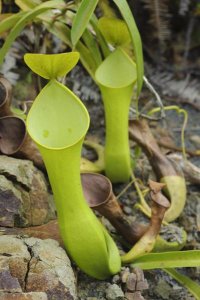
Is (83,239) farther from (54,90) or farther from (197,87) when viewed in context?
(197,87)

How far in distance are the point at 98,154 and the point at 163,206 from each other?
27.0 inches

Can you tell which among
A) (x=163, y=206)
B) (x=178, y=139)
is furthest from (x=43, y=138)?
(x=178, y=139)

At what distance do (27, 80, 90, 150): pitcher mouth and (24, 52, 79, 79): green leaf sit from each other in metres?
0.03

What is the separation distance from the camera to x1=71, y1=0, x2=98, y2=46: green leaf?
1661 mm

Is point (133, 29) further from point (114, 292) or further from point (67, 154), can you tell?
point (114, 292)

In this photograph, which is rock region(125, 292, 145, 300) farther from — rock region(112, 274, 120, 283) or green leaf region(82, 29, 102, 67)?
green leaf region(82, 29, 102, 67)

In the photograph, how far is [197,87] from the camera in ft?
9.64

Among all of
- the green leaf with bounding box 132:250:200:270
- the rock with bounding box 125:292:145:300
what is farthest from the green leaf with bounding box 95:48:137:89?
the rock with bounding box 125:292:145:300

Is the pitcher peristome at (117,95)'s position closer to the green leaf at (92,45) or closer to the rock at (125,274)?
the green leaf at (92,45)

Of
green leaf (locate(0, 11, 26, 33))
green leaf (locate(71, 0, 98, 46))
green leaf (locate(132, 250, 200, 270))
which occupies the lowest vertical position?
green leaf (locate(132, 250, 200, 270))

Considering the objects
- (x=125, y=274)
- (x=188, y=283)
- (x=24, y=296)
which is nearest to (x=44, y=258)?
(x=24, y=296)

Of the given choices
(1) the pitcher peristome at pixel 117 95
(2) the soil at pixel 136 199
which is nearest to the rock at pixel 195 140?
(2) the soil at pixel 136 199

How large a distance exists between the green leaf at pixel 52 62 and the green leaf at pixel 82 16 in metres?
0.38

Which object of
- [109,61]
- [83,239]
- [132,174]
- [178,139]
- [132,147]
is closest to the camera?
[83,239]
